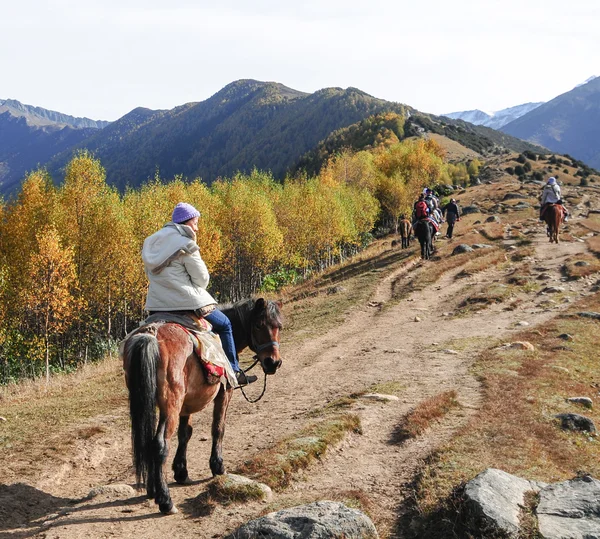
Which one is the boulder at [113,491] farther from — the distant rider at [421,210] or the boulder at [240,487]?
the distant rider at [421,210]

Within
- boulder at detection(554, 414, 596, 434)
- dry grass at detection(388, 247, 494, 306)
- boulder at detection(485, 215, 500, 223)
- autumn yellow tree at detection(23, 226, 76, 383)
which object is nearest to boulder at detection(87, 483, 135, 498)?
boulder at detection(554, 414, 596, 434)

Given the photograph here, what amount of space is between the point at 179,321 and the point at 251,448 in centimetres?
381

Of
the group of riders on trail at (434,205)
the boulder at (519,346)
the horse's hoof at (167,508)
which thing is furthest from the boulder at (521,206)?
the horse's hoof at (167,508)

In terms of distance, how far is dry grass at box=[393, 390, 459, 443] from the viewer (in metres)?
10.1

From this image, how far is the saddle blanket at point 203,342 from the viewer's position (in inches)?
313

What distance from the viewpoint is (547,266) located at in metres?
30.5

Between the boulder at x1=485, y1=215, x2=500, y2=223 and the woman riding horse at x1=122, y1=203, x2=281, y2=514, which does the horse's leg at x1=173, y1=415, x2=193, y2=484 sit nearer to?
the woman riding horse at x1=122, y1=203, x2=281, y2=514

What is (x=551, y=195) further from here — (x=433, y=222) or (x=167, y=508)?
(x=167, y=508)

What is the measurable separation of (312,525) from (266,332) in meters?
3.83

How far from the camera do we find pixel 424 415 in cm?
1073

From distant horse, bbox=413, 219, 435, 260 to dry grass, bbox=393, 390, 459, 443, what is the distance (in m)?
23.6

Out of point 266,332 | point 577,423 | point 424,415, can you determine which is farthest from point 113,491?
point 577,423

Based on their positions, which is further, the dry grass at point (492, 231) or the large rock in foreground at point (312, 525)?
the dry grass at point (492, 231)

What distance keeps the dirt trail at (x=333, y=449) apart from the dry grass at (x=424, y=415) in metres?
0.18
